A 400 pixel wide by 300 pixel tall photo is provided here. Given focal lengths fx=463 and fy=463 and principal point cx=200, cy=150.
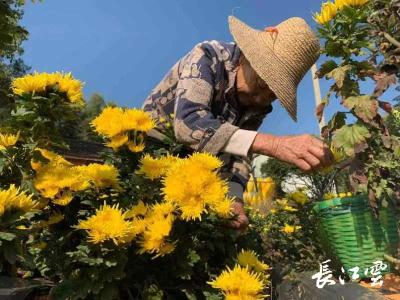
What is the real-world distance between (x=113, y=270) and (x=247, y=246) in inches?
23.9

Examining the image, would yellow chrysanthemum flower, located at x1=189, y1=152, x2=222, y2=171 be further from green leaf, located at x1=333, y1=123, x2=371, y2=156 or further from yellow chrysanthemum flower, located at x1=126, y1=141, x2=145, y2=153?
green leaf, located at x1=333, y1=123, x2=371, y2=156

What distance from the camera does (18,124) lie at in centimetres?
134

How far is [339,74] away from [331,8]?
33cm

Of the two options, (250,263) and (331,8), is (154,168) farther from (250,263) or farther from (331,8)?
(331,8)

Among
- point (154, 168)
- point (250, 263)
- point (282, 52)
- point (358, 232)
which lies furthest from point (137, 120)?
point (358, 232)

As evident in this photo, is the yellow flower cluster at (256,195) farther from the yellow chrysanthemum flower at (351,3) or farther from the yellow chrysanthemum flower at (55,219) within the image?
the yellow chrysanthemum flower at (55,219)

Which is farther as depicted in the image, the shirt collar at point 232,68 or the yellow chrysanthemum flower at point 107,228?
the shirt collar at point 232,68

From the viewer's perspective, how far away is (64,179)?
4.03 feet

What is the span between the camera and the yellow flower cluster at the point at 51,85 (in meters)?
1.26

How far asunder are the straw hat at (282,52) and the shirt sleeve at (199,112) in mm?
178

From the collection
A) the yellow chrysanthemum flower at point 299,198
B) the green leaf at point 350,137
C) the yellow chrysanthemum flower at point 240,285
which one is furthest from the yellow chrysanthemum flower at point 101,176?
the yellow chrysanthemum flower at point 299,198

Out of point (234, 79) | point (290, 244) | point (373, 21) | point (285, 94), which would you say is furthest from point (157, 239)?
point (373, 21)

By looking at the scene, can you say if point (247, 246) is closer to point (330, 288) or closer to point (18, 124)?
point (330, 288)

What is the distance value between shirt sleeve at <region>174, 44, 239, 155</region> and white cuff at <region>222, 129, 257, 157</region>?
0.01 metres
